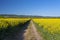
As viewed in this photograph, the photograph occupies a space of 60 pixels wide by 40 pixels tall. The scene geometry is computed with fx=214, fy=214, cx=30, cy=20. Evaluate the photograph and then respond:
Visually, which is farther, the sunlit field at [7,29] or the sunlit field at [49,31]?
the sunlit field at [49,31]

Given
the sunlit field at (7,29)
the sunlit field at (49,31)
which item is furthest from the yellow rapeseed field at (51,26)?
the sunlit field at (7,29)

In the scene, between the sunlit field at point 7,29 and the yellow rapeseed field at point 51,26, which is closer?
the sunlit field at point 7,29

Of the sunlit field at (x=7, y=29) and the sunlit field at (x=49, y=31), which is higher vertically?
the sunlit field at (x=7, y=29)

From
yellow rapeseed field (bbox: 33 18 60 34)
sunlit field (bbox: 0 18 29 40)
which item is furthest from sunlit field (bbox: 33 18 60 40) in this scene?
sunlit field (bbox: 0 18 29 40)

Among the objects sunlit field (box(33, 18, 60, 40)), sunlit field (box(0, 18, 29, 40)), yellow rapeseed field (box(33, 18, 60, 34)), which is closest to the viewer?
sunlit field (box(0, 18, 29, 40))

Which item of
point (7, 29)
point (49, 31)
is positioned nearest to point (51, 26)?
point (49, 31)

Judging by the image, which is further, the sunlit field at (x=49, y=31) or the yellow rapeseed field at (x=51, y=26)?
the yellow rapeseed field at (x=51, y=26)

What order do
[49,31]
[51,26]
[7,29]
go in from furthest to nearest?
[51,26] < [49,31] < [7,29]

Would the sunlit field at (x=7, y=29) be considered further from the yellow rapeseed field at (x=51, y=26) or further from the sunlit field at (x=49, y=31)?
the yellow rapeseed field at (x=51, y=26)

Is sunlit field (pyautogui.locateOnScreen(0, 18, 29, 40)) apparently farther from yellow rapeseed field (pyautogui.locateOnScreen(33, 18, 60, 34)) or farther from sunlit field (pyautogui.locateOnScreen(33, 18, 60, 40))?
yellow rapeseed field (pyautogui.locateOnScreen(33, 18, 60, 34))

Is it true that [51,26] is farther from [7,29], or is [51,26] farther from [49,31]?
[7,29]

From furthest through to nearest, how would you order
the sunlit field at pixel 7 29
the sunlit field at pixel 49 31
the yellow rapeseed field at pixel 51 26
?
the yellow rapeseed field at pixel 51 26 < the sunlit field at pixel 49 31 < the sunlit field at pixel 7 29

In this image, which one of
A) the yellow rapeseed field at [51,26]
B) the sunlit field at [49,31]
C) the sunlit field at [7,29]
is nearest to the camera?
the sunlit field at [7,29]

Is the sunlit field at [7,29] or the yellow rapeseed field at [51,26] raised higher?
the sunlit field at [7,29]
